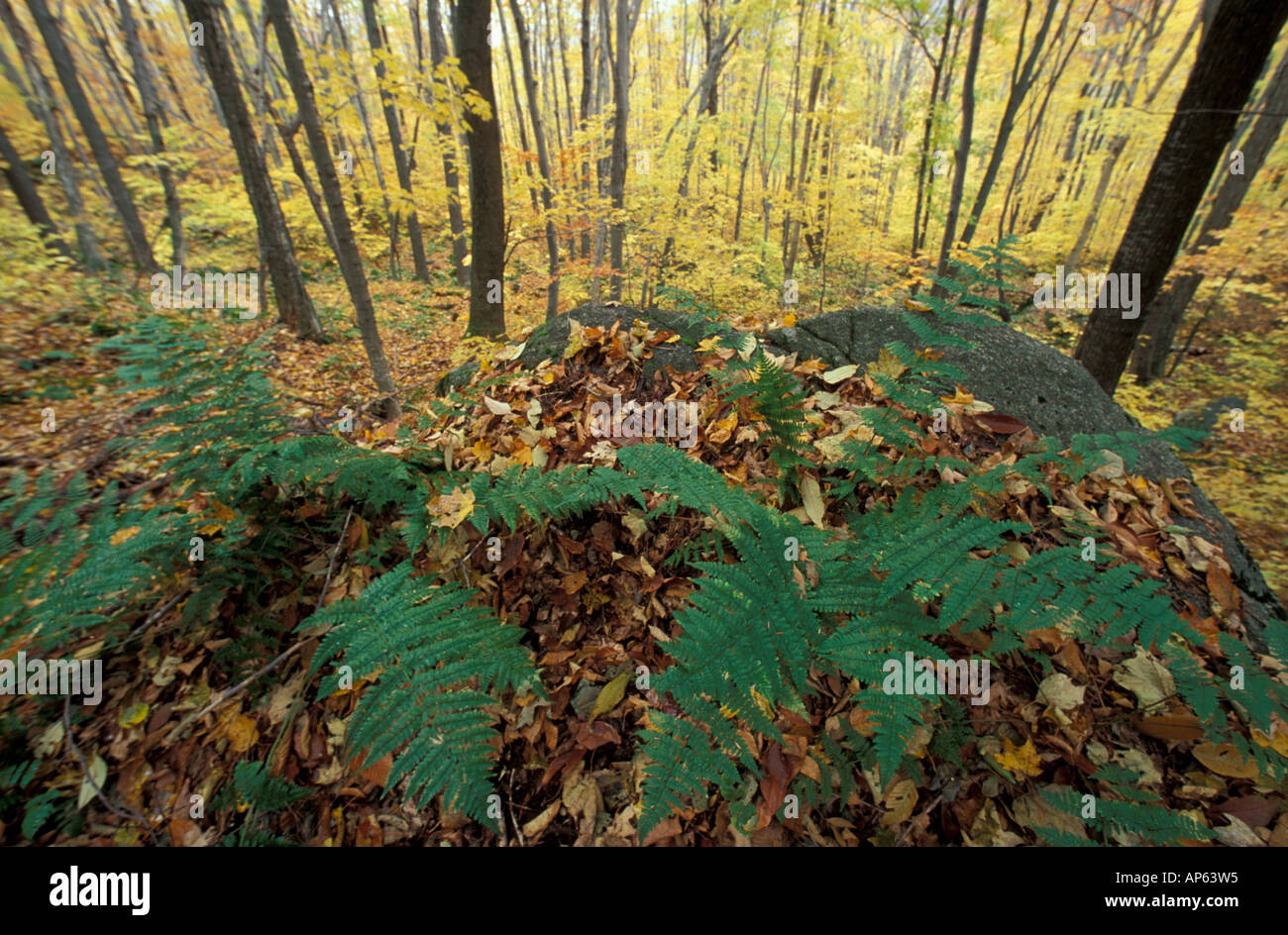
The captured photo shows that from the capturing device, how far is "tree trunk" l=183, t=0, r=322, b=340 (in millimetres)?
7094

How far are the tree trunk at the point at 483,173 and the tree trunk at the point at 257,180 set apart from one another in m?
3.81

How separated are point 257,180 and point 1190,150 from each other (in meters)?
11.9

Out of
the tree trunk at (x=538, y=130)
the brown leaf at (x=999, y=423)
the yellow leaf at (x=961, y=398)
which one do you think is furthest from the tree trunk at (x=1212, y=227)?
the tree trunk at (x=538, y=130)

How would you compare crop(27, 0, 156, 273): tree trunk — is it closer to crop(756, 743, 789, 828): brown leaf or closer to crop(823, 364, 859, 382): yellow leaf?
crop(823, 364, 859, 382): yellow leaf

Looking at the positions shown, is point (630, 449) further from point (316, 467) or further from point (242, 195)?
point (242, 195)

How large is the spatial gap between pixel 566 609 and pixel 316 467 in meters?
1.30

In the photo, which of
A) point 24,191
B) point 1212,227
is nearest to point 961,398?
point 1212,227

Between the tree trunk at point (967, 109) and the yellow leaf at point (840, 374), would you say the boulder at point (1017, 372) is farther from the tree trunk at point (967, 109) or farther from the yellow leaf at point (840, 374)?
the tree trunk at point (967, 109)

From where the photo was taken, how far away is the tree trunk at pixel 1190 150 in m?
3.61

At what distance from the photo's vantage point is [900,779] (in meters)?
1.61

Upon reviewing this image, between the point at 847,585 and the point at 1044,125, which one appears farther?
the point at 1044,125

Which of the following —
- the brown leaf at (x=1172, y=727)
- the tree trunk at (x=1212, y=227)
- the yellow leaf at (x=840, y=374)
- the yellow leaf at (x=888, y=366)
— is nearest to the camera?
the brown leaf at (x=1172, y=727)
